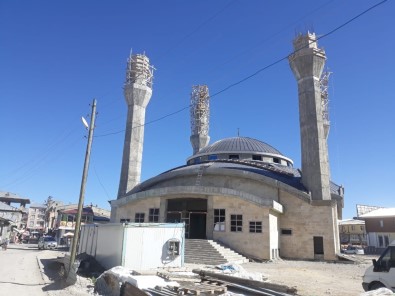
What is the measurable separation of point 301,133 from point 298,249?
12153mm

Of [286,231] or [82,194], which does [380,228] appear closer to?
[286,231]

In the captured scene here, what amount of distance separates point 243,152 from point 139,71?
20098mm

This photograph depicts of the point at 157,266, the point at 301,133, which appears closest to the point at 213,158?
the point at 301,133

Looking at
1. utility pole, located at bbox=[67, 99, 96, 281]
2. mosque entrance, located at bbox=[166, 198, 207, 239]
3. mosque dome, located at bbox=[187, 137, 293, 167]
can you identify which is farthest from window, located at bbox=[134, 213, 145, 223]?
mosque dome, located at bbox=[187, 137, 293, 167]

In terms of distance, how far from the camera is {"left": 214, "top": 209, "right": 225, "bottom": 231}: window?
97.2 ft

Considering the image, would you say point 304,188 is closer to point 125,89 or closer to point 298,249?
point 298,249

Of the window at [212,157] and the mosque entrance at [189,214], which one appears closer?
the mosque entrance at [189,214]

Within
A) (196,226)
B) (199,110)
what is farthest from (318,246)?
(199,110)

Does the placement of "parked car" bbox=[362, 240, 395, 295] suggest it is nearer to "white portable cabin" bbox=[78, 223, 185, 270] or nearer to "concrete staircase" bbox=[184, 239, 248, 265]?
"white portable cabin" bbox=[78, 223, 185, 270]

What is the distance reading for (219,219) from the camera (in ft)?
98.3

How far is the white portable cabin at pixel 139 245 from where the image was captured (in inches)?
756

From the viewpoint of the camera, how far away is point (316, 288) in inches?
563

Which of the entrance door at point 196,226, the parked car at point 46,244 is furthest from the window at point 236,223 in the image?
the parked car at point 46,244

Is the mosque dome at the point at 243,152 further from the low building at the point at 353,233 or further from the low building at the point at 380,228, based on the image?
the low building at the point at 353,233
